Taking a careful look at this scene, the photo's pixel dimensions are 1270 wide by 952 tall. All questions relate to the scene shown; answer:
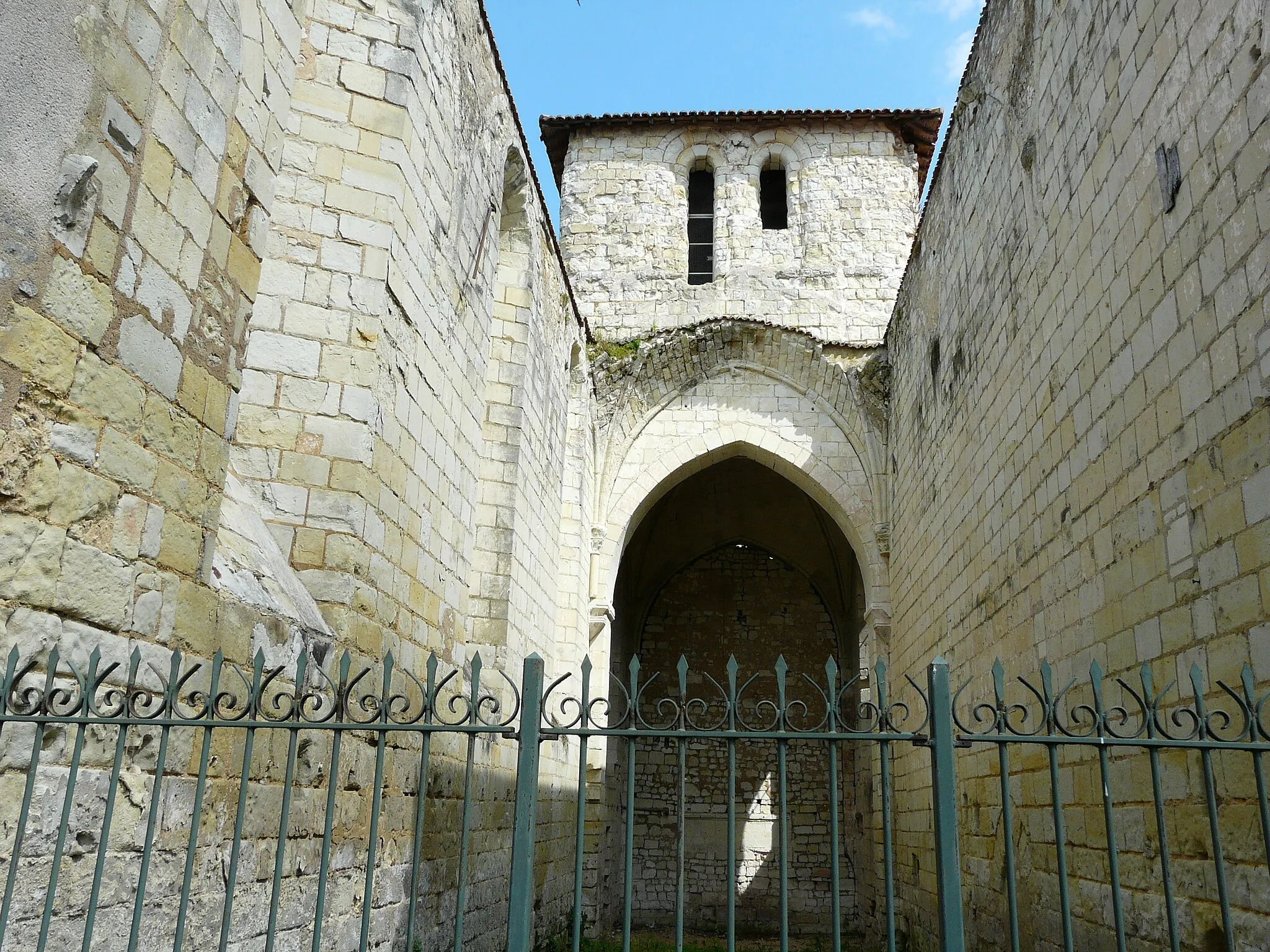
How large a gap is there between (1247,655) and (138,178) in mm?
3736

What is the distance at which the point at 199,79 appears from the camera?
3.28 meters

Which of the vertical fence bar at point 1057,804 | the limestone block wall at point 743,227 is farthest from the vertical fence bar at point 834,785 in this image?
the limestone block wall at point 743,227

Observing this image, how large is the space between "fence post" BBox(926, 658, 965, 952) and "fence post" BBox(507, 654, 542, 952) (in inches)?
38.4

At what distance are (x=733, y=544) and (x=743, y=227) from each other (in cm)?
537

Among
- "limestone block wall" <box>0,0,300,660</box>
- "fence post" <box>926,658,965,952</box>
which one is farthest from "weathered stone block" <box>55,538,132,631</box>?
"fence post" <box>926,658,965,952</box>

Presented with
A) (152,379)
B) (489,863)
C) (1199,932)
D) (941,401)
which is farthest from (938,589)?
(152,379)

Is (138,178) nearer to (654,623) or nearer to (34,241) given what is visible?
(34,241)

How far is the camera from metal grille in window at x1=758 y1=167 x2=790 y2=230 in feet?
40.9

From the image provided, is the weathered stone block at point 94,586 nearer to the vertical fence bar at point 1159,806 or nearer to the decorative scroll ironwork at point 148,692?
the decorative scroll ironwork at point 148,692

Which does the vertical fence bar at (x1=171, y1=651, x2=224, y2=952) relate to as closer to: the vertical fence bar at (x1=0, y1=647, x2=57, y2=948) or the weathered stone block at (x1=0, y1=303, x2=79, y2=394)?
the vertical fence bar at (x1=0, y1=647, x2=57, y2=948)

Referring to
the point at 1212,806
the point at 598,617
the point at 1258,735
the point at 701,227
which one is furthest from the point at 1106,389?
the point at 701,227

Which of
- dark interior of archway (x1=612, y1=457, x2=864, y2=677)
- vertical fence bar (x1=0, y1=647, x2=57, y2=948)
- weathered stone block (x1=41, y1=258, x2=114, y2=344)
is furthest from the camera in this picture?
dark interior of archway (x1=612, y1=457, x2=864, y2=677)

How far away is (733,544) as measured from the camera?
1575 cm

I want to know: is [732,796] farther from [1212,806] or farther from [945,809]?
[1212,806]
